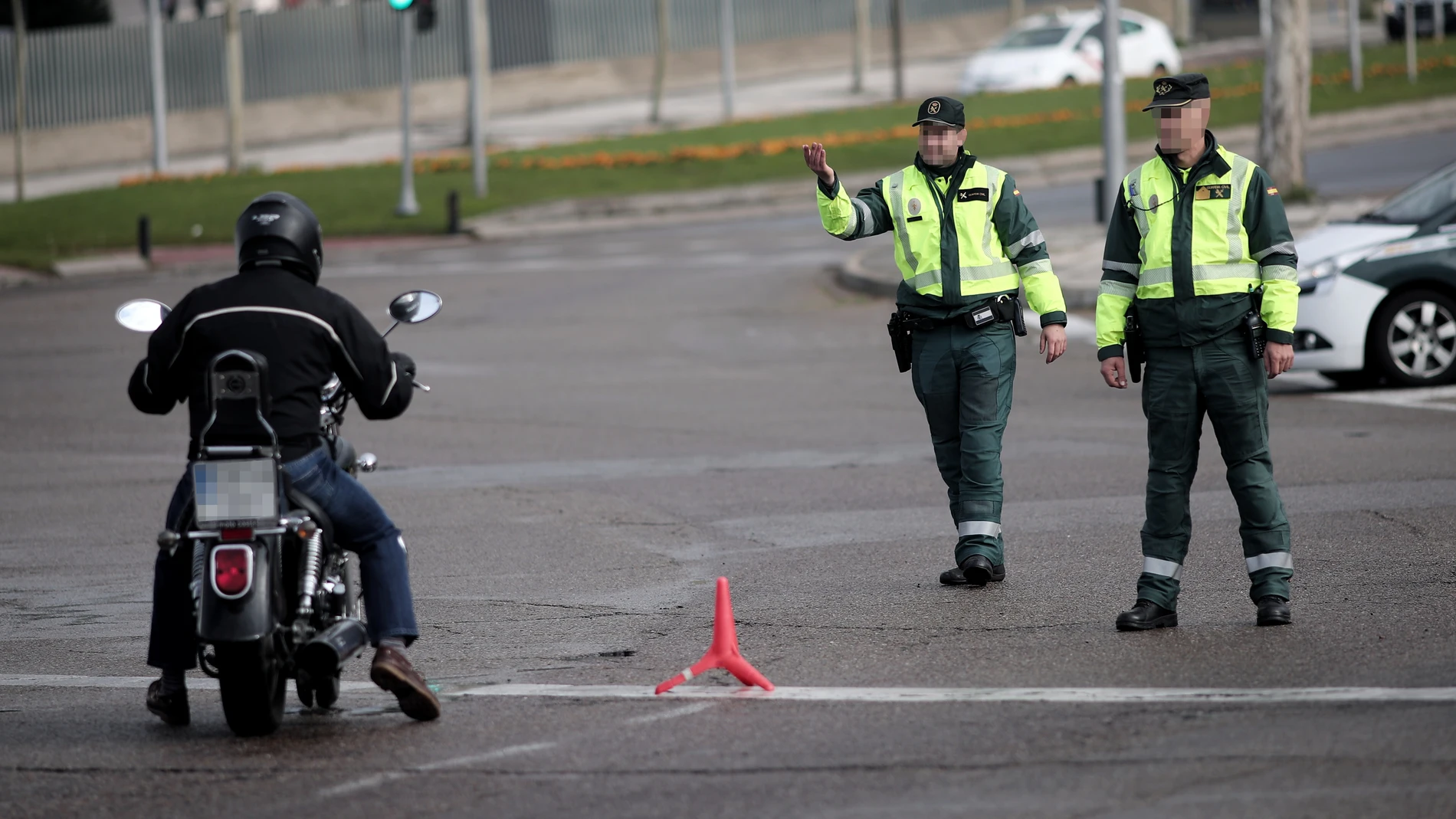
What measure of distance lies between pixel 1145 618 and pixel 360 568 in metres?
2.71

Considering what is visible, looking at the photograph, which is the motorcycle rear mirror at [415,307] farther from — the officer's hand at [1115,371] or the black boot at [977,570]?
the black boot at [977,570]

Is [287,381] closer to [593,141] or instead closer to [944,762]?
[944,762]

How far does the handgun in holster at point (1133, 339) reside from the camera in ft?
22.9

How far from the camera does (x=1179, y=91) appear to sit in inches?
270

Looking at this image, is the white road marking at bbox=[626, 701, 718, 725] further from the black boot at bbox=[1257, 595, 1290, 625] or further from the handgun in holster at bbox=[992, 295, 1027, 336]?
the handgun in holster at bbox=[992, 295, 1027, 336]

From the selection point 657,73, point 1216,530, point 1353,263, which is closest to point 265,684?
point 1216,530

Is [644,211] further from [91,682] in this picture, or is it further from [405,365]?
[405,365]

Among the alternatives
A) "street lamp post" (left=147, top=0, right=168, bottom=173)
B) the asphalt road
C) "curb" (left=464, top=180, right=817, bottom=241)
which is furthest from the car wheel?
"street lamp post" (left=147, top=0, right=168, bottom=173)

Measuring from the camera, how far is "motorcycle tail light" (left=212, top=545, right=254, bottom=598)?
5.38 meters

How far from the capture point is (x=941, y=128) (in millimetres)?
7770

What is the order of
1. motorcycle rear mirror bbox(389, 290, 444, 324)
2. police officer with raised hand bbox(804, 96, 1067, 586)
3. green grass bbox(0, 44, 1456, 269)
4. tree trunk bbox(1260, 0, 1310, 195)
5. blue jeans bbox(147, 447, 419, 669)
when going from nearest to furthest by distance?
1. blue jeans bbox(147, 447, 419, 669)
2. motorcycle rear mirror bbox(389, 290, 444, 324)
3. police officer with raised hand bbox(804, 96, 1067, 586)
4. tree trunk bbox(1260, 0, 1310, 195)
5. green grass bbox(0, 44, 1456, 269)

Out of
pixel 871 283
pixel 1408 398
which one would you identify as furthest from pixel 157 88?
pixel 1408 398

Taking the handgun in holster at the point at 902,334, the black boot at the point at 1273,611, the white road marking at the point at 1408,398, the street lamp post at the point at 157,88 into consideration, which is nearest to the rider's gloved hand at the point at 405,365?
the handgun in holster at the point at 902,334

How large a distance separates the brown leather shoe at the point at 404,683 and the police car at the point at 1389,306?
28.5 feet
